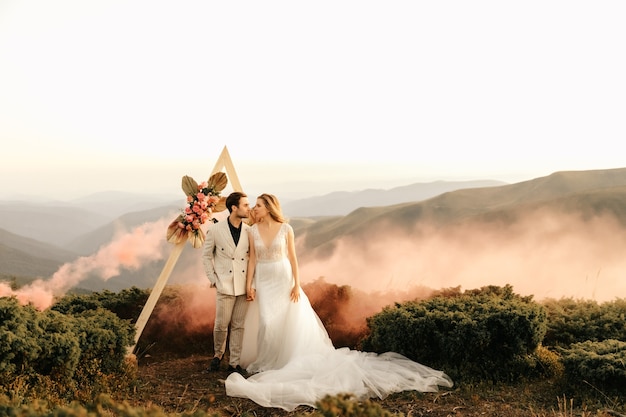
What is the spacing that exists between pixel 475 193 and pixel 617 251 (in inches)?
394

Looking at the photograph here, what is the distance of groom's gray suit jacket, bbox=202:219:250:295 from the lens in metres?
9.23

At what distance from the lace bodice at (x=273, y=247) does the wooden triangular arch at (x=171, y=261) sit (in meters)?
1.25

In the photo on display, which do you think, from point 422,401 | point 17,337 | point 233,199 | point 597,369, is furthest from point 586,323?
point 17,337

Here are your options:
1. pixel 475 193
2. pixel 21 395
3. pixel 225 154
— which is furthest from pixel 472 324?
pixel 475 193

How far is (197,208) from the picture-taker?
9828 mm

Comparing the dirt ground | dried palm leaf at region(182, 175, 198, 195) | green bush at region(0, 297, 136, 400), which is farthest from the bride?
green bush at region(0, 297, 136, 400)

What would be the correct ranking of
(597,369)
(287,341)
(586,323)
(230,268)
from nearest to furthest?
(597,369) < (287,341) < (230,268) < (586,323)

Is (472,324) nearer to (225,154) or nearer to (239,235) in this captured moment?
(239,235)

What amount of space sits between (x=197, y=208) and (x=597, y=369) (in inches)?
260

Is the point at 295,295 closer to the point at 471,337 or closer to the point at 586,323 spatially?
the point at 471,337

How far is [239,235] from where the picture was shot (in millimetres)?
9305

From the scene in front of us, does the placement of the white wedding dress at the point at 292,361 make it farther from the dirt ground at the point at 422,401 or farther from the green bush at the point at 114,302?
the green bush at the point at 114,302

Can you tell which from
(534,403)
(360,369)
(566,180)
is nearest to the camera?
(534,403)

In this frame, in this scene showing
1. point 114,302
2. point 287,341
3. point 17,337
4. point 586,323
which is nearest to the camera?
point 17,337
